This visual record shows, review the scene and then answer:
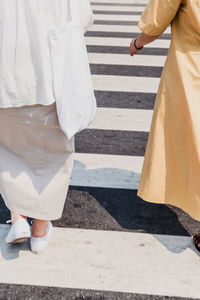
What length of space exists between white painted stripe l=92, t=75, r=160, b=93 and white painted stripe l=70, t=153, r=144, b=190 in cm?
175

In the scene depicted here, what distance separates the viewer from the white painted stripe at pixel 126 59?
6406 mm

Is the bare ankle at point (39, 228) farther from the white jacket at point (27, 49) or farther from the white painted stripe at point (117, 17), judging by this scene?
the white painted stripe at point (117, 17)

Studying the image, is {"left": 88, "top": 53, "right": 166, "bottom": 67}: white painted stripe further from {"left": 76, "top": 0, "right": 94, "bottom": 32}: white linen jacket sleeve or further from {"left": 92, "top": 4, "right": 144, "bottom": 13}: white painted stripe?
{"left": 76, "top": 0, "right": 94, "bottom": 32}: white linen jacket sleeve

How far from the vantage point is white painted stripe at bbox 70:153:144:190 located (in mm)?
3416

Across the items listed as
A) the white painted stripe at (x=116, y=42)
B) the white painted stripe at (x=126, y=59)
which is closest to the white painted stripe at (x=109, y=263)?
the white painted stripe at (x=126, y=59)

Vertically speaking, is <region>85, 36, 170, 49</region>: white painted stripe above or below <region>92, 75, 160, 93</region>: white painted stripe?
below

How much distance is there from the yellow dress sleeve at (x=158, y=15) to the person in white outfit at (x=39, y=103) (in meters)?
0.29

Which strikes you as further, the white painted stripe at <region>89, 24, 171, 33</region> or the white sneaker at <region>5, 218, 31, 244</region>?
the white painted stripe at <region>89, 24, 171, 33</region>

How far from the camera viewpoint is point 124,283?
237 centimetres

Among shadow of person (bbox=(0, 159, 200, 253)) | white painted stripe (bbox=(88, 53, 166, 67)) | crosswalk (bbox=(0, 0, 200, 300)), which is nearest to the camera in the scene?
crosswalk (bbox=(0, 0, 200, 300))

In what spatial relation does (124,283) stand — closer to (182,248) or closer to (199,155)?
(182,248)

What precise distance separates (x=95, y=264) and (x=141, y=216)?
0.60m

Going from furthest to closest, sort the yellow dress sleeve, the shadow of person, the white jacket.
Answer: the shadow of person
the yellow dress sleeve
the white jacket

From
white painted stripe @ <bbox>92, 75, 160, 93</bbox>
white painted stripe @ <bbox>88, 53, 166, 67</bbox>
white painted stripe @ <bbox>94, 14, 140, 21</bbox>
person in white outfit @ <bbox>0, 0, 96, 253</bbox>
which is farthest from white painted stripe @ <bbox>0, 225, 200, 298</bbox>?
white painted stripe @ <bbox>94, 14, 140, 21</bbox>
